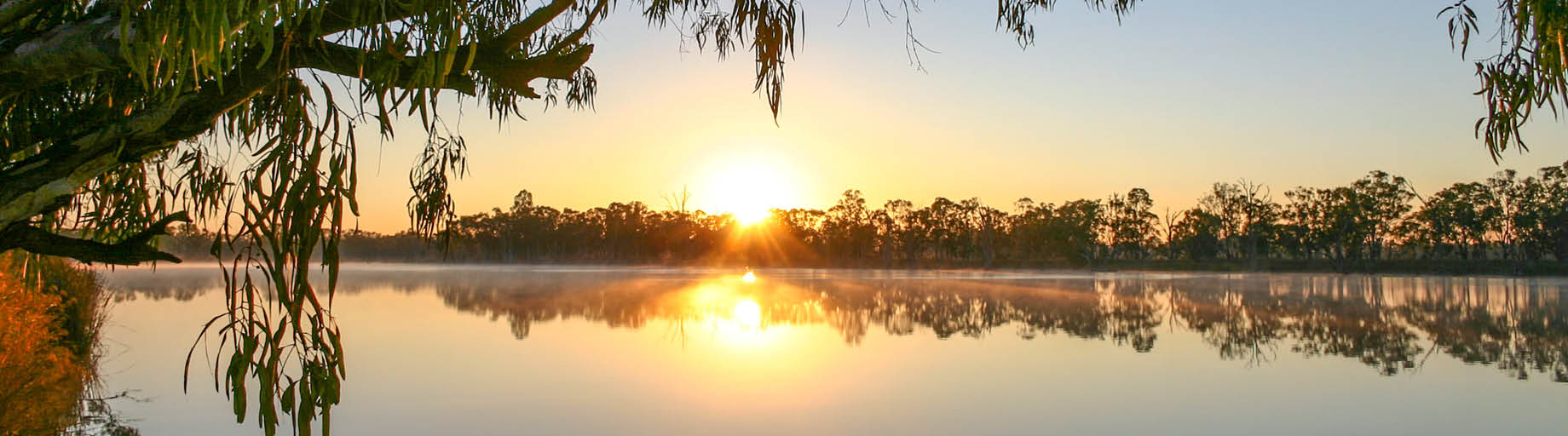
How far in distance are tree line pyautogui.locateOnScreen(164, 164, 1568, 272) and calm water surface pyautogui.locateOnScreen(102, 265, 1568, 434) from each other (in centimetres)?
2893

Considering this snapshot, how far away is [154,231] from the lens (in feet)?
7.25

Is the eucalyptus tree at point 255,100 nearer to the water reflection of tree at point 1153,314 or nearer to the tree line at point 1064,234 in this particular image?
the water reflection of tree at point 1153,314

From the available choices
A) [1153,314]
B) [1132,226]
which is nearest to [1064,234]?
[1132,226]

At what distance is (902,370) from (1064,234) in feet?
153

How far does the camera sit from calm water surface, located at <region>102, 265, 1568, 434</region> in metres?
5.62

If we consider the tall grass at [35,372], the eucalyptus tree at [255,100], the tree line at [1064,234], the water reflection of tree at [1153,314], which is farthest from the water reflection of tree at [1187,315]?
the tree line at [1064,234]

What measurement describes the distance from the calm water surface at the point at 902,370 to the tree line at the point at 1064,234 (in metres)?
28.9

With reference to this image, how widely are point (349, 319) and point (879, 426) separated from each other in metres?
9.49

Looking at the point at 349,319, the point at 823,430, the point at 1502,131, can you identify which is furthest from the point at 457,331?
the point at 1502,131

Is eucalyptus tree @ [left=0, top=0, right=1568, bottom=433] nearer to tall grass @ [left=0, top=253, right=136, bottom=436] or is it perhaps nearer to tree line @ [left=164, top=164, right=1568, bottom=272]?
tall grass @ [left=0, top=253, right=136, bottom=436]

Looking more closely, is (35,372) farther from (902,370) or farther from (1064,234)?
(1064,234)

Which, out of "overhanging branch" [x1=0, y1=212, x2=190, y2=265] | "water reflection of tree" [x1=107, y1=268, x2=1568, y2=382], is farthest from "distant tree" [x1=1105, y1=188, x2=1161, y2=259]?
"overhanging branch" [x1=0, y1=212, x2=190, y2=265]

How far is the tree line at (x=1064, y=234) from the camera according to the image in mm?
43688

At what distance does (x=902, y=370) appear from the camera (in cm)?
753
